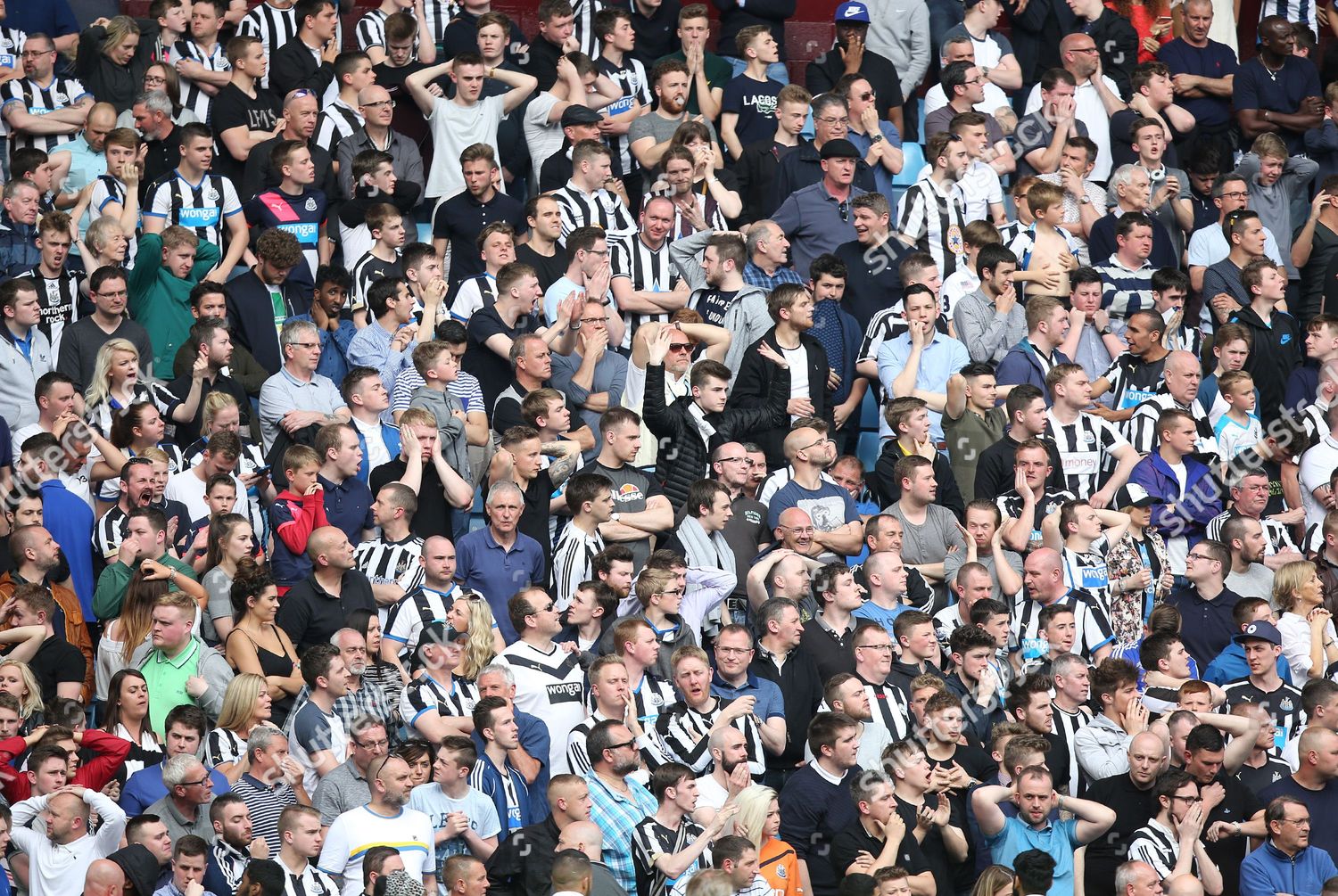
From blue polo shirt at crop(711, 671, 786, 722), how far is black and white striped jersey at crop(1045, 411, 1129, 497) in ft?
9.01

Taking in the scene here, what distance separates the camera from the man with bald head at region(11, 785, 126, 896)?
10.2 metres

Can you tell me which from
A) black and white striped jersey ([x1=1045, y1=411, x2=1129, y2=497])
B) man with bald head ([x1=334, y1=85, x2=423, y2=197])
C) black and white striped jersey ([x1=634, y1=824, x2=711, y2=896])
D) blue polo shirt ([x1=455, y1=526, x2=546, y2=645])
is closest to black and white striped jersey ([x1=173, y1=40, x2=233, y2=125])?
man with bald head ([x1=334, y1=85, x2=423, y2=197])

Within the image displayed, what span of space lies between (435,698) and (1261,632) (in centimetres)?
456

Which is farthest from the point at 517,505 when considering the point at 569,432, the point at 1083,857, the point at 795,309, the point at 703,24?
the point at 703,24

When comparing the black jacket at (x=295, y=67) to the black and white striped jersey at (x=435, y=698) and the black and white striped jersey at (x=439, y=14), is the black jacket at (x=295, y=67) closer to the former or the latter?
the black and white striped jersey at (x=439, y=14)

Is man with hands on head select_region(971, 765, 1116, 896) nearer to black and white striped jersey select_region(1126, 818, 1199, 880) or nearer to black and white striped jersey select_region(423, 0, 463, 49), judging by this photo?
black and white striped jersey select_region(1126, 818, 1199, 880)

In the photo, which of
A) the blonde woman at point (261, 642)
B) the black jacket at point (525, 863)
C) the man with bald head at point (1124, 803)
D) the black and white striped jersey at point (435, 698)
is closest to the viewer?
the black jacket at point (525, 863)

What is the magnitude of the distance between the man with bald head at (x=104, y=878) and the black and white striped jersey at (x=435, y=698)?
5.51ft

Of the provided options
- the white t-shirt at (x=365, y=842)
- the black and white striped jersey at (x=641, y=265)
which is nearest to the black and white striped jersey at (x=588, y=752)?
the white t-shirt at (x=365, y=842)

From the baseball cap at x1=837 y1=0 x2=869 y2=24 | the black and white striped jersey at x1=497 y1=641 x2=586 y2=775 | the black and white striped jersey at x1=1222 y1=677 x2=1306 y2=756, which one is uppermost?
the baseball cap at x1=837 y1=0 x2=869 y2=24

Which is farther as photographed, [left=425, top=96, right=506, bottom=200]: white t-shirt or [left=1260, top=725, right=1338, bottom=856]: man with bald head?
[left=425, top=96, right=506, bottom=200]: white t-shirt

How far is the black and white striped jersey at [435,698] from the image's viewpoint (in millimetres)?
11062

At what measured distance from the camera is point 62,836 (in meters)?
10.2

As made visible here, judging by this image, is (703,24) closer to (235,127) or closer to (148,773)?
(235,127)
